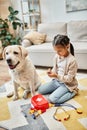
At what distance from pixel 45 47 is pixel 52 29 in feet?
2.10

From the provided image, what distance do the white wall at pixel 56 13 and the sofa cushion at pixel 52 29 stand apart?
0.45 m

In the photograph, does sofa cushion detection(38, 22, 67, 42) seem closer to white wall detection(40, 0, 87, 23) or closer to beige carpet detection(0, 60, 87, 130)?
Answer: white wall detection(40, 0, 87, 23)

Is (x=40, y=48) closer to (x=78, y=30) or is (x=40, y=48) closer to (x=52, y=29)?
(x=52, y=29)

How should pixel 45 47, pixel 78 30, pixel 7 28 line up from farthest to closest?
pixel 7 28 → pixel 78 30 → pixel 45 47

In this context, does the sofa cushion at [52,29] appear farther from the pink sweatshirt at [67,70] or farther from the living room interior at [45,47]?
the pink sweatshirt at [67,70]

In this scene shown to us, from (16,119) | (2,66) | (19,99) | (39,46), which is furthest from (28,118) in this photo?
(2,66)

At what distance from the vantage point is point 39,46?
11.3 ft

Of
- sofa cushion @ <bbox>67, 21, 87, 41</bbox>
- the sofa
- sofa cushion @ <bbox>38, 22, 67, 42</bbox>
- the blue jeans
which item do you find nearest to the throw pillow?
the sofa

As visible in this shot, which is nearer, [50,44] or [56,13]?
[50,44]

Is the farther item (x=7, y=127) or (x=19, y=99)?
(x=19, y=99)

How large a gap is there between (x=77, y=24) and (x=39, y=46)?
34.1 inches

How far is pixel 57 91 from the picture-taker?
7.07ft

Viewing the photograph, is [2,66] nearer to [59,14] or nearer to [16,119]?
[59,14]

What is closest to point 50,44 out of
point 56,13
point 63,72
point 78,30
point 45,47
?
point 45,47
